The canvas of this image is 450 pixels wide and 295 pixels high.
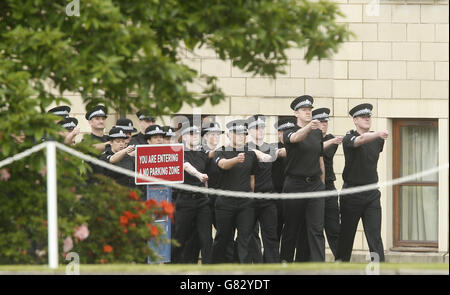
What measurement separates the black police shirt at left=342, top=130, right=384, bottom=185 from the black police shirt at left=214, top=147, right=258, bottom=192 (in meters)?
1.13

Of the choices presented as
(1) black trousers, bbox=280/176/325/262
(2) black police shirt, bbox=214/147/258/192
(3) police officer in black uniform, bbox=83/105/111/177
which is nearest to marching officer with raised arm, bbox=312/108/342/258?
(1) black trousers, bbox=280/176/325/262

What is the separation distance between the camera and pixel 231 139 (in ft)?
48.4

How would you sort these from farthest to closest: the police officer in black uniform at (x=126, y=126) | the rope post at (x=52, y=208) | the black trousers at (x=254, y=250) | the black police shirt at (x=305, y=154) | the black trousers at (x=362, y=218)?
1. the police officer in black uniform at (x=126, y=126)
2. the black trousers at (x=254, y=250)
3. the black trousers at (x=362, y=218)
4. the black police shirt at (x=305, y=154)
5. the rope post at (x=52, y=208)

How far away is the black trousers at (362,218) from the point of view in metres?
14.7

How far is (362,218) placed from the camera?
14.8m

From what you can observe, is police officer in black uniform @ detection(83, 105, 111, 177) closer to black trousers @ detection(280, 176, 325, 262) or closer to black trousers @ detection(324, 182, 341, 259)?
black trousers @ detection(280, 176, 325, 262)

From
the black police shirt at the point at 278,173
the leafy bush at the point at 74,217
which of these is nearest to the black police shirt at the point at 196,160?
the black police shirt at the point at 278,173

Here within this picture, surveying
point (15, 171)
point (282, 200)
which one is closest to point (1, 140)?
point (15, 171)

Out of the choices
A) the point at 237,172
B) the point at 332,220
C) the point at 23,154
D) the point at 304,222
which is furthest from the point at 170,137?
the point at 23,154

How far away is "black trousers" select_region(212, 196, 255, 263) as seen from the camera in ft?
48.1

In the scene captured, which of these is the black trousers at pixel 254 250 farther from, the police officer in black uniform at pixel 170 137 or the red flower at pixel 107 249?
the red flower at pixel 107 249

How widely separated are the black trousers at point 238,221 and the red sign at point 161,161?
2.08 feet

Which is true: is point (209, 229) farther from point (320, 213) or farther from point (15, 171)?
point (15, 171)
